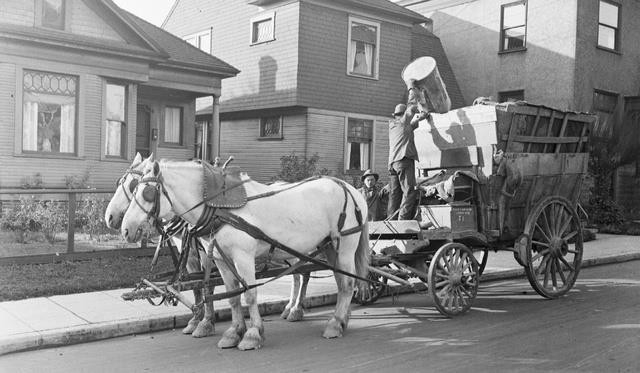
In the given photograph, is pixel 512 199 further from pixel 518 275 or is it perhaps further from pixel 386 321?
pixel 518 275

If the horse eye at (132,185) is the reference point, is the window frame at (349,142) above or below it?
above

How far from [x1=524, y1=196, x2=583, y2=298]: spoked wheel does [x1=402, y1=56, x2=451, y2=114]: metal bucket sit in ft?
6.82

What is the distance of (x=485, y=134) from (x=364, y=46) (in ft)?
45.7

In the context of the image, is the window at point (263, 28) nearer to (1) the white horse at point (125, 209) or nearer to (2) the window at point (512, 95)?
(2) the window at point (512, 95)

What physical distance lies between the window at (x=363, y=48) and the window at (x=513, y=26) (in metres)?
5.62

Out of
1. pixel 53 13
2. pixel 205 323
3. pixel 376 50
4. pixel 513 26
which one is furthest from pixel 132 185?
pixel 513 26

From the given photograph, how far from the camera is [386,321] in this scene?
7.82 m

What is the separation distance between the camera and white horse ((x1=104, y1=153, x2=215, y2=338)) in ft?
19.3

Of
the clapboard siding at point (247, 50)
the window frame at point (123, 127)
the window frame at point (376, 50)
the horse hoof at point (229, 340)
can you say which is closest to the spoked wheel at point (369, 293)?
the horse hoof at point (229, 340)

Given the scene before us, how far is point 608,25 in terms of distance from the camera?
23.6 meters

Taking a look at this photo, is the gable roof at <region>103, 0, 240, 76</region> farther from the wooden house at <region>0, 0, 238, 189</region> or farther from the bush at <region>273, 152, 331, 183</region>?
the bush at <region>273, 152, 331, 183</region>

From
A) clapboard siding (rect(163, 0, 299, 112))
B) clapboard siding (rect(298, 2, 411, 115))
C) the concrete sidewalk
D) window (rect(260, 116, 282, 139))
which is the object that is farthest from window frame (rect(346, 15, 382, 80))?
the concrete sidewalk

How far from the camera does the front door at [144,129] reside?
20820mm

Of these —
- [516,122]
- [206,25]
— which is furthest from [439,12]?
[516,122]
